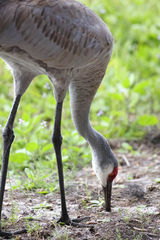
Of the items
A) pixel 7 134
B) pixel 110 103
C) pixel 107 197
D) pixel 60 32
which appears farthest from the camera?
pixel 110 103

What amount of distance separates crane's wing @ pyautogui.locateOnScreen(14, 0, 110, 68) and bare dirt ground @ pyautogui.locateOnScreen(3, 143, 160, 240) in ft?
4.62

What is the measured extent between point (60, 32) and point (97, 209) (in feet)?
5.76

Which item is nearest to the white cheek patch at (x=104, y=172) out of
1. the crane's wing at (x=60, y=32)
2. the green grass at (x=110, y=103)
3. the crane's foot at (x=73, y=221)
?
the crane's foot at (x=73, y=221)

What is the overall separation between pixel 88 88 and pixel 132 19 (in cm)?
594

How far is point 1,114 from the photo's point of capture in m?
6.11

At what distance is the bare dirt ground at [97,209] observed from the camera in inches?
150

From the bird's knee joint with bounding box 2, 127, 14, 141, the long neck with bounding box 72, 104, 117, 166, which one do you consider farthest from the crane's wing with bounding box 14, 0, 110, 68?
the bird's knee joint with bounding box 2, 127, 14, 141

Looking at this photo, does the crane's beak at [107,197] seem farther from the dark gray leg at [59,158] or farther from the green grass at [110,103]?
the green grass at [110,103]

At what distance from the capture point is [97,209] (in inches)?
174

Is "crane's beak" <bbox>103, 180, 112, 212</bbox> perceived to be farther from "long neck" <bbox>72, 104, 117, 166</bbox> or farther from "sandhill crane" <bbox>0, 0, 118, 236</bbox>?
"long neck" <bbox>72, 104, 117, 166</bbox>

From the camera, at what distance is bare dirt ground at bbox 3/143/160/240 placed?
3805mm

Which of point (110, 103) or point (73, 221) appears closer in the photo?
point (73, 221)

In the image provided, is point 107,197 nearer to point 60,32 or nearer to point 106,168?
point 106,168

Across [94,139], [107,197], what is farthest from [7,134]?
[107,197]
